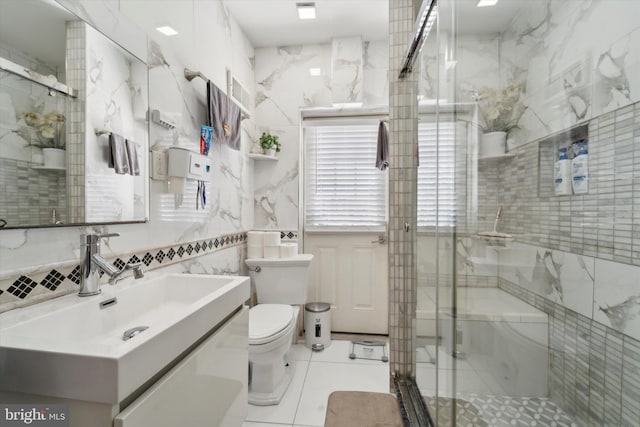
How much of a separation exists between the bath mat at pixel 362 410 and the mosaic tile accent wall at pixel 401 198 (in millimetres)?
338

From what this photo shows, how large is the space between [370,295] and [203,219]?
1.68 m

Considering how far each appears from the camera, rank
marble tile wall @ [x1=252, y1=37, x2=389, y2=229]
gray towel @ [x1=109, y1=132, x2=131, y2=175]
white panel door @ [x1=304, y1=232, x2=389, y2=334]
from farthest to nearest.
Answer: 1. white panel door @ [x1=304, y1=232, x2=389, y2=334]
2. marble tile wall @ [x1=252, y1=37, x2=389, y2=229]
3. gray towel @ [x1=109, y1=132, x2=131, y2=175]

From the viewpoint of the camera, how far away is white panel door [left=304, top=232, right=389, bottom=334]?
8.89ft

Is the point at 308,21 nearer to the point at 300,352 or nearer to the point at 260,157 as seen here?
the point at 260,157

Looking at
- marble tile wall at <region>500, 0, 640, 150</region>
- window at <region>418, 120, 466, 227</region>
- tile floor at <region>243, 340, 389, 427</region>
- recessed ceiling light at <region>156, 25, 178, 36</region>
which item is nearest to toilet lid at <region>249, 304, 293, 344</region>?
tile floor at <region>243, 340, 389, 427</region>

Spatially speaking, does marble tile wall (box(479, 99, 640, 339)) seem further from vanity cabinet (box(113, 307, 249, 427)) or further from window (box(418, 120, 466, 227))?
vanity cabinet (box(113, 307, 249, 427))

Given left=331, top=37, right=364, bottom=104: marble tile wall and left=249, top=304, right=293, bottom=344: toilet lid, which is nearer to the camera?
left=249, top=304, right=293, bottom=344: toilet lid

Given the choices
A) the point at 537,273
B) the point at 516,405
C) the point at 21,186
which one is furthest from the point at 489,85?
the point at 21,186

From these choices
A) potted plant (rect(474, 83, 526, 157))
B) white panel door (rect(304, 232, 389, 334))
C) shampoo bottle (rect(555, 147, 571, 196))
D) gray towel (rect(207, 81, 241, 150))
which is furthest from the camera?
white panel door (rect(304, 232, 389, 334))

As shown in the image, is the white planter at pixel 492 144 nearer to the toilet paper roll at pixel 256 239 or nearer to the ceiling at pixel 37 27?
the ceiling at pixel 37 27

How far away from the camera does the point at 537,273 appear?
77cm

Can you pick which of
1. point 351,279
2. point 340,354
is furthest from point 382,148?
point 340,354

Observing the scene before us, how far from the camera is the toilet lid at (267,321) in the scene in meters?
1.63

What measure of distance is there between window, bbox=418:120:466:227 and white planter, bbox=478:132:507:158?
0.42ft
